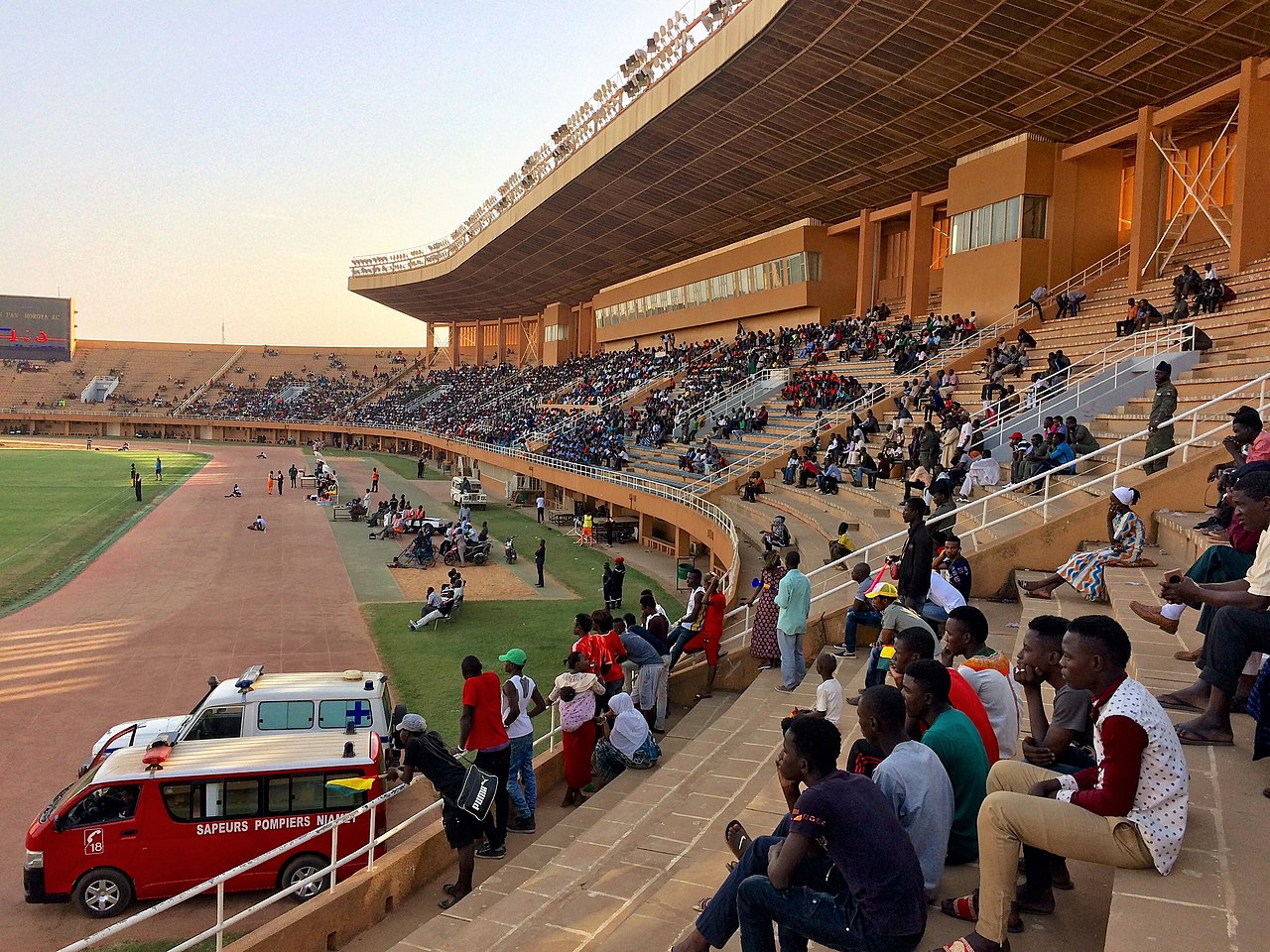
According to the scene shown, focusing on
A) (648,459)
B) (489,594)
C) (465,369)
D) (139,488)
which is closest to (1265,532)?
(489,594)

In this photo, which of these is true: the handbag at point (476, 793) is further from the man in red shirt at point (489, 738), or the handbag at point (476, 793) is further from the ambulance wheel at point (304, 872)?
the ambulance wheel at point (304, 872)

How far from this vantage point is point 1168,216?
2555 centimetres

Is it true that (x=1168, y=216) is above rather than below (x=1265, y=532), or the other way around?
above

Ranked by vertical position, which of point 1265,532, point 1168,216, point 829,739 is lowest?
point 829,739

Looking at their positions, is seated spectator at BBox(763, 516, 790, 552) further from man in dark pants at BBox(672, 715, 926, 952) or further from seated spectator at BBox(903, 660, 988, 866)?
man in dark pants at BBox(672, 715, 926, 952)

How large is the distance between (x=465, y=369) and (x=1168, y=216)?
7113 cm

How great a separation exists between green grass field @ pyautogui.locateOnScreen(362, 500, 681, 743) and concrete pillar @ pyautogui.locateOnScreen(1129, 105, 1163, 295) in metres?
15.7

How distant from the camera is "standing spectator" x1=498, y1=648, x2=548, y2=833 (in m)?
7.26

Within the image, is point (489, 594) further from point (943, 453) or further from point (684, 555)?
point (943, 453)

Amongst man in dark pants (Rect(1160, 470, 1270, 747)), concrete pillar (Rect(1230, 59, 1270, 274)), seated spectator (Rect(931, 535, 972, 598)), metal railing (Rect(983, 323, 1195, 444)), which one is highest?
concrete pillar (Rect(1230, 59, 1270, 274))

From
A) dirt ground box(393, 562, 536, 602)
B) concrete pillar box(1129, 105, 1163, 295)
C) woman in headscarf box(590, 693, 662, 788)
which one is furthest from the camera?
concrete pillar box(1129, 105, 1163, 295)

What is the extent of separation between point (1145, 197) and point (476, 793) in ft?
81.7

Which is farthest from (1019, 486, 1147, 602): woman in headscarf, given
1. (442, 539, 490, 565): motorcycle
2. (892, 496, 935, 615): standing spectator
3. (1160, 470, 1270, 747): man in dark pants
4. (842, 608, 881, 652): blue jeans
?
(442, 539, 490, 565): motorcycle

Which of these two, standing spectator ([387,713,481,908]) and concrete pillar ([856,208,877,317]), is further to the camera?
concrete pillar ([856,208,877,317])
